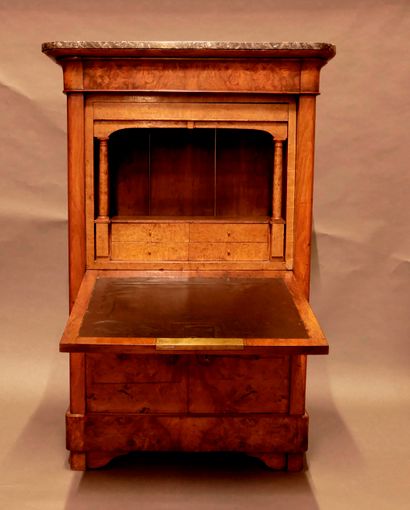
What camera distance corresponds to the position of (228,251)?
3504 mm

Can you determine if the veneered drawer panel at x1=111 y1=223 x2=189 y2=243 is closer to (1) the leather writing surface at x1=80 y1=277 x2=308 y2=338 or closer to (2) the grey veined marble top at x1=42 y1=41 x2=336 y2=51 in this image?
(1) the leather writing surface at x1=80 y1=277 x2=308 y2=338

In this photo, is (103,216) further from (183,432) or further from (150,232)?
(183,432)

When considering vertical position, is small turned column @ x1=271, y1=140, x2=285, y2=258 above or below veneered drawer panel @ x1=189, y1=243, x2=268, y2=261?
above

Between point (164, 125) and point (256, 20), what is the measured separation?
1.15 meters

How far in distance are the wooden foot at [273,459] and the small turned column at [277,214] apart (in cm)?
78

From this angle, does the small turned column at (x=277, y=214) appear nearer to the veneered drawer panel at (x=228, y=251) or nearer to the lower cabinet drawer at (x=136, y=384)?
the veneered drawer panel at (x=228, y=251)

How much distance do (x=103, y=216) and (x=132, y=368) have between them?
23.5 inches

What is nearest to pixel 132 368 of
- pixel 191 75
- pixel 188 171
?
pixel 188 171

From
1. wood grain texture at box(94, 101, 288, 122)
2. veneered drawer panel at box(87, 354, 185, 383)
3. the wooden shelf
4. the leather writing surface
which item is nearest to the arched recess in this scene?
the wooden shelf

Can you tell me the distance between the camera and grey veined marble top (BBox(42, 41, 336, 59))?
324 cm

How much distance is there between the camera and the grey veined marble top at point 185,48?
3236 millimetres

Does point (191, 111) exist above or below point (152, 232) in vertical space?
above

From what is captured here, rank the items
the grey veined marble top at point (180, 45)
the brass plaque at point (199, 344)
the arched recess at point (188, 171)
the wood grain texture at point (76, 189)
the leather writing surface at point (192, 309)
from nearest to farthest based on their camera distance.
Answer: the brass plaque at point (199, 344)
the leather writing surface at point (192, 309)
the grey veined marble top at point (180, 45)
the wood grain texture at point (76, 189)
the arched recess at point (188, 171)

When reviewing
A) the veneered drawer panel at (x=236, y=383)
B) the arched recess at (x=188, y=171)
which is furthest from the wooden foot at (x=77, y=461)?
the arched recess at (x=188, y=171)
